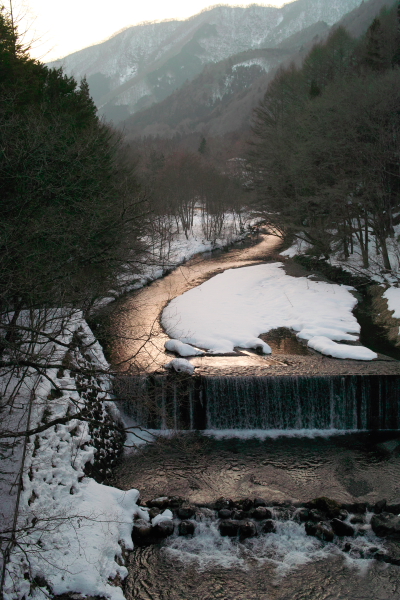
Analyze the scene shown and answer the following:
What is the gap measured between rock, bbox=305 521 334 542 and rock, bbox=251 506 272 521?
740mm

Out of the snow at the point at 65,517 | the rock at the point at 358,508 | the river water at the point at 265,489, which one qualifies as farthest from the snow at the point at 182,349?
the rock at the point at 358,508

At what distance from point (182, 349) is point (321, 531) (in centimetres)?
777

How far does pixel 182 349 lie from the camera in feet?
49.2

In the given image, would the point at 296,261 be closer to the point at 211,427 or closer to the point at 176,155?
the point at 211,427

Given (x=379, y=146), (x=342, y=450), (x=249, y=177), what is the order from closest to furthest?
(x=342, y=450), (x=379, y=146), (x=249, y=177)

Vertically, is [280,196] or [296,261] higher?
[280,196]

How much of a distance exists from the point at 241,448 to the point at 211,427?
1440 millimetres

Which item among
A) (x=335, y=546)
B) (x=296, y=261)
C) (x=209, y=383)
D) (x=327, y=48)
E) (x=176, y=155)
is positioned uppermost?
(x=327, y=48)

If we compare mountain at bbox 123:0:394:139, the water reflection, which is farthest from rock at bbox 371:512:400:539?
mountain at bbox 123:0:394:139

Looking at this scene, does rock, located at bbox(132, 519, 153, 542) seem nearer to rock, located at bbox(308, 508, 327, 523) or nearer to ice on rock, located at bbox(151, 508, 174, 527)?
ice on rock, located at bbox(151, 508, 174, 527)

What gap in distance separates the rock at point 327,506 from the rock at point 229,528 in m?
1.57

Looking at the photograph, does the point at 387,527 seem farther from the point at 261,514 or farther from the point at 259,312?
the point at 259,312

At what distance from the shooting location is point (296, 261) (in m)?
29.7

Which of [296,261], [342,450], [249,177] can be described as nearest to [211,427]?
[342,450]
